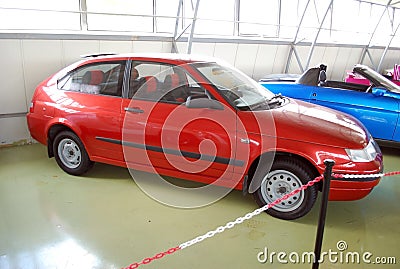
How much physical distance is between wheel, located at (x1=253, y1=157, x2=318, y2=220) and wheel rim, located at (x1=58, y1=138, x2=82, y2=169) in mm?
2084

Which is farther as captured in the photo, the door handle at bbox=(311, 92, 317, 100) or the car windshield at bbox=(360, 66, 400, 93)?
the door handle at bbox=(311, 92, 317, 100)

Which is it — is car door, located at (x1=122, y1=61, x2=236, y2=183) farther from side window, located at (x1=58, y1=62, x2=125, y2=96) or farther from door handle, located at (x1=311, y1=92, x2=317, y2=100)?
door handle, located at (x1=311, y1=92, x2=317, y2=100)

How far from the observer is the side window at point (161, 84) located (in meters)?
3.38

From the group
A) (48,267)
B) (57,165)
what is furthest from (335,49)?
(48,267)

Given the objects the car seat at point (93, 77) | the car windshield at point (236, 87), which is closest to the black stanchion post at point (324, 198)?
the car windshield at point (236, 87)

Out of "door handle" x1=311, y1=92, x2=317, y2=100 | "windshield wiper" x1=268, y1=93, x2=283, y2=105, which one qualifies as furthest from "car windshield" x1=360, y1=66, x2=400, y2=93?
"windshield wiper" x1=268, y1=93, x2=283, y2=105

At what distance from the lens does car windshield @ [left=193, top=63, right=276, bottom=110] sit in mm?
3252

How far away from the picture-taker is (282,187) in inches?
123

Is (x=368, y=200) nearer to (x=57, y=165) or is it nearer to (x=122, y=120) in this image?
(x=122, y=120)

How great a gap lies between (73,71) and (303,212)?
2.90m

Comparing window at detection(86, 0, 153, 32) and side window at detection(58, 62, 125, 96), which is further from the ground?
window at detection(86, 0, 153, 32)

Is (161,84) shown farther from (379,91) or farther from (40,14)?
(40,14)

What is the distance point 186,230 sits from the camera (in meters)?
2.97

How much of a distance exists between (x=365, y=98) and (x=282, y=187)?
247cm
